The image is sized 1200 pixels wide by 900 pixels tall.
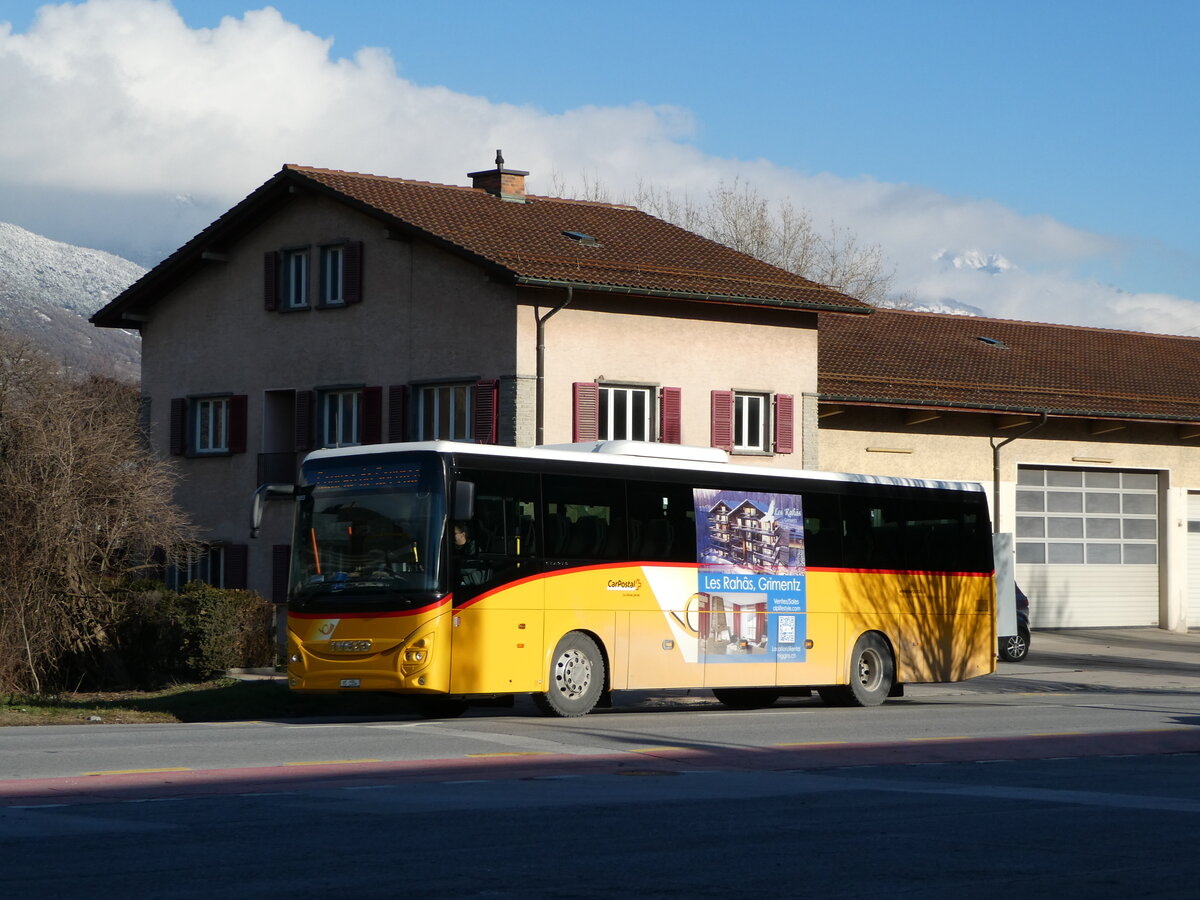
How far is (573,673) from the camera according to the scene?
66.6 ft

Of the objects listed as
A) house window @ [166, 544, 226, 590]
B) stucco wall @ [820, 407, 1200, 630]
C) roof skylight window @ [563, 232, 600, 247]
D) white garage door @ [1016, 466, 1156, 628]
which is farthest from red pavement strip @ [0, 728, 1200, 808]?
house window @ [166, 544, 226, 590]

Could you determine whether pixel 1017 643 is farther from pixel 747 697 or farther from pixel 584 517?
pixel 584 517

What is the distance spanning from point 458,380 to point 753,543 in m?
13.2

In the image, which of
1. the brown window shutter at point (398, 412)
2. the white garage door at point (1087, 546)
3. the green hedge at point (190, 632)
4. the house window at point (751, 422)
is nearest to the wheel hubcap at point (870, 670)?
the green hedge at point (190, 632)

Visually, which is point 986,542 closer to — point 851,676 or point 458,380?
point 851,676

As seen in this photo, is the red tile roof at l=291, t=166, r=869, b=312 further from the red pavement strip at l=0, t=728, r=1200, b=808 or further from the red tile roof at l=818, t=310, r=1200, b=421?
the red pavement strip at l=0, t=728, r=1200, b=808

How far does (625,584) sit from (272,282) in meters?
19.9

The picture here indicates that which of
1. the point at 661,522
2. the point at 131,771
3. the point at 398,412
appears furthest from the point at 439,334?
the point at 131,771

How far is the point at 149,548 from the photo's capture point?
1173 inches

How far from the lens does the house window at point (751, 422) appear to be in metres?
36.6

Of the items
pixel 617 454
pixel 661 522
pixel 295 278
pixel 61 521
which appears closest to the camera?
pixel 661 522

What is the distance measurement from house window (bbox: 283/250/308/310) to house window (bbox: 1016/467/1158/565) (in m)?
16.7

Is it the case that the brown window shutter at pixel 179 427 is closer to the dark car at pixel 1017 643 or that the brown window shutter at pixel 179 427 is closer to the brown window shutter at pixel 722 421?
the brown window shutter at pixel 722 421

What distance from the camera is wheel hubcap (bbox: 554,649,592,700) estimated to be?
20141 mm
